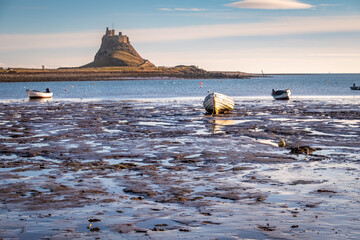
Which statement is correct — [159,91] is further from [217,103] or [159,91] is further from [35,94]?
[217,103]

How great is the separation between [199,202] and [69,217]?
9.73 feet

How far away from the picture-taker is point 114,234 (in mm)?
8031

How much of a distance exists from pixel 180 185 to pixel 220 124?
51.5 feet

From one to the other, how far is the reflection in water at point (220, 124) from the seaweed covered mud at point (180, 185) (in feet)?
5.88

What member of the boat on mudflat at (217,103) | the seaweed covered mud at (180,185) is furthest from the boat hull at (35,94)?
the seaweed covered mud at (180,185)

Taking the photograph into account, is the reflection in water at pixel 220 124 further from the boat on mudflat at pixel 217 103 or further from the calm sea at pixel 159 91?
the calm sea at pixel 159 91

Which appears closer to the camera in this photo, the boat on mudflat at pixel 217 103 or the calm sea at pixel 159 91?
the boat on mudflat at pixel 217 103

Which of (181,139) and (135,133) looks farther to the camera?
(135,133)

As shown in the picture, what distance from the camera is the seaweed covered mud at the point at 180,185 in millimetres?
8352

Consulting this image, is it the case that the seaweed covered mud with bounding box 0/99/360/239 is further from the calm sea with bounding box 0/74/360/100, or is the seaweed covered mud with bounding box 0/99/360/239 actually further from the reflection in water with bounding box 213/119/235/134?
the calm sea with bounding box 0/74/360/100

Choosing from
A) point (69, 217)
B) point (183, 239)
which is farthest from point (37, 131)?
point (183, 239)

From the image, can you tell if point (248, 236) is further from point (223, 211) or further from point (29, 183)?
point (29, 183)

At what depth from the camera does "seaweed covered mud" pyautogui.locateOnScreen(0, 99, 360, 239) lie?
835 centimetres

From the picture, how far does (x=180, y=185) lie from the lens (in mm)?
11680
